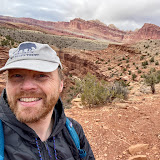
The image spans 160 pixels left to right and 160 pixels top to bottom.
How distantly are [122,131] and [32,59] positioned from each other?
9.49ft

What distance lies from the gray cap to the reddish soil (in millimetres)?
2181

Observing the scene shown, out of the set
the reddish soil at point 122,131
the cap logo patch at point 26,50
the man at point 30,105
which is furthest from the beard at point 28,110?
the reddish soil at point 122,131

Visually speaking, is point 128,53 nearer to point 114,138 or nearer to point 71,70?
point 71,70

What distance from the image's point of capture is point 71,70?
2264 centimetres

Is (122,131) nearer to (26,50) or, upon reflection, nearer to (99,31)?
(26,50)

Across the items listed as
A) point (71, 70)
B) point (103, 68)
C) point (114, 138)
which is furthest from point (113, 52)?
point (114, 138)

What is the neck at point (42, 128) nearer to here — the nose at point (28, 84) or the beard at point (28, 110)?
the beard at point (28, 110)

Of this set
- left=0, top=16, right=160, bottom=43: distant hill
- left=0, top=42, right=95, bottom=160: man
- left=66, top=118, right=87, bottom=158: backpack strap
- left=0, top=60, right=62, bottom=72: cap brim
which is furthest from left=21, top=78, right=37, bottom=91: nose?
left=0, top=16, right=160, bottom=43: distant hill

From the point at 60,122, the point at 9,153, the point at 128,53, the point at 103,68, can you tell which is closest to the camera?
the point at 9,153

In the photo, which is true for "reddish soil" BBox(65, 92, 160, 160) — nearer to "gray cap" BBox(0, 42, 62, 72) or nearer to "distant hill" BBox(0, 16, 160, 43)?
"gray cap" BBox(0, 42, 62, 72)

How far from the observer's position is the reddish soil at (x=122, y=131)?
8.84 ft

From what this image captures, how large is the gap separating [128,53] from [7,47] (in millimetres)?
16049

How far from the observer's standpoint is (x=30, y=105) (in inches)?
48.0

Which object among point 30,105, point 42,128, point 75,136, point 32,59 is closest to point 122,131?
point 75,136
